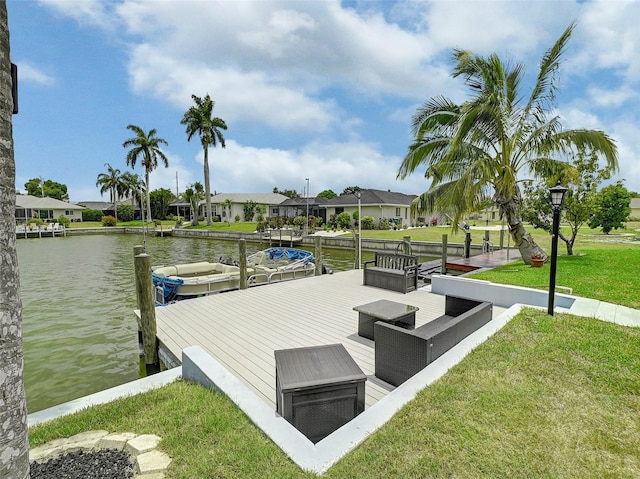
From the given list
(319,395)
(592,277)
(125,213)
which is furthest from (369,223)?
(125,213)

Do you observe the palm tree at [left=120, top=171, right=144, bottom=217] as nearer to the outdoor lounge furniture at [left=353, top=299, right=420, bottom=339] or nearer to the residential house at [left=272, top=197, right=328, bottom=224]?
the residential house at [left=272, top=197, right=328, bottom=224]

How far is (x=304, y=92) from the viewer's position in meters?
14.1

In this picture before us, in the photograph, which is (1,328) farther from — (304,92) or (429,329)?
(304,92)

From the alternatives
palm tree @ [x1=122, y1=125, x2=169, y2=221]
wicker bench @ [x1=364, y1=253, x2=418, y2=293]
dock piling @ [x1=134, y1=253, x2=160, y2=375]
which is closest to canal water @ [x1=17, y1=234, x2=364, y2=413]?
dock piling @ [x1=134, y1=253, x2=160, y2=375]

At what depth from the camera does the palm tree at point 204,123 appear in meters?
41.5

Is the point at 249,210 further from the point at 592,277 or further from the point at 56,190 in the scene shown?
the point at 56,190

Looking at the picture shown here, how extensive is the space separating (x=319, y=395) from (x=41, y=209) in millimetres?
61552

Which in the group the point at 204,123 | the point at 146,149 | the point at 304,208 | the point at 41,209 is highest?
the point at 204,123

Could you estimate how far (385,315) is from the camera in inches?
184

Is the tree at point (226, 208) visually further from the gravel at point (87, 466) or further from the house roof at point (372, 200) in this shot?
the gravel at point (87, 466)

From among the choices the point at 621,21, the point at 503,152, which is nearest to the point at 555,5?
the point at 621,21

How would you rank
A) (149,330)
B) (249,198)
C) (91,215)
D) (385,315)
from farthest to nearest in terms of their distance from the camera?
(91,215) < (249,198) < (149,330) < (385,315)

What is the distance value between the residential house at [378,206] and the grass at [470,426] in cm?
3207

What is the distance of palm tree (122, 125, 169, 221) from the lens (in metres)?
44.5
